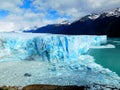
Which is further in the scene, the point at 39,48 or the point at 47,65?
the point at 39,48

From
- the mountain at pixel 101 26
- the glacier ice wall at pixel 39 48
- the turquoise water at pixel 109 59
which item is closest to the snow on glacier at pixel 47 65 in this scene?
the glacier ice wall at pixel 39 48

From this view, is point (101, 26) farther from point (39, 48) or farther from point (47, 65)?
point (47, 65)

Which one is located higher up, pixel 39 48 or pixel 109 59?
pixel 39 48

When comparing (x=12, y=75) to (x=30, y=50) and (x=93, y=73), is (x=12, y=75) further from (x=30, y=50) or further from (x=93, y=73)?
(x=30, y=50)

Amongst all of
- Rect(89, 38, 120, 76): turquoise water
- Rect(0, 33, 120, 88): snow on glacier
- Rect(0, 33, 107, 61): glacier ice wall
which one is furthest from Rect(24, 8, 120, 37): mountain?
Rect(0, 33, 120, 88): snow on glacier

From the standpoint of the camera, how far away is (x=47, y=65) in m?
17.9

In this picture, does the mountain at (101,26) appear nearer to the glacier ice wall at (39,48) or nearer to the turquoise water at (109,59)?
the turquoise water at (109,59)

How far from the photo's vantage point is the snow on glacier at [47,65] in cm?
1366

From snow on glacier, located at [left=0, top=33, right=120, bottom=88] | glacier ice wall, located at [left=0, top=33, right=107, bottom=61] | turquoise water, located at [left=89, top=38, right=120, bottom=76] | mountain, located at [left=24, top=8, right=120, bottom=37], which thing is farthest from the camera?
mountain, located at [left=24, top=8, right=120, bottom=37]

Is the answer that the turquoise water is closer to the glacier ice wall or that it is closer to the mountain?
the glacier ice wall

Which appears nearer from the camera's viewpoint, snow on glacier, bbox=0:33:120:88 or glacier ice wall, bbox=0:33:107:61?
snow on glacier, bbox=0:33:120:88

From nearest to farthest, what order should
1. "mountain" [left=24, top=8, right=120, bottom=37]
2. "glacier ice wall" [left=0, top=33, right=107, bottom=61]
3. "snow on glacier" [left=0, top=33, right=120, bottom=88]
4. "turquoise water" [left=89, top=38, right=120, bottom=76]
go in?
"snow on glacier" [left=0, top=33, right=120, bottom=88]
"turquoise water" [left=89, top=38, right=120, bottom=76]
"glacier ice wall" [left=0, top=33, right=107, bottom=61]
"mountain" [left=24, top=8, right=120, bottom=37]

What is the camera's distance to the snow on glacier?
1366 centimetres

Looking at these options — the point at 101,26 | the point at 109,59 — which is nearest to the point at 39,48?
the point at 109,59
